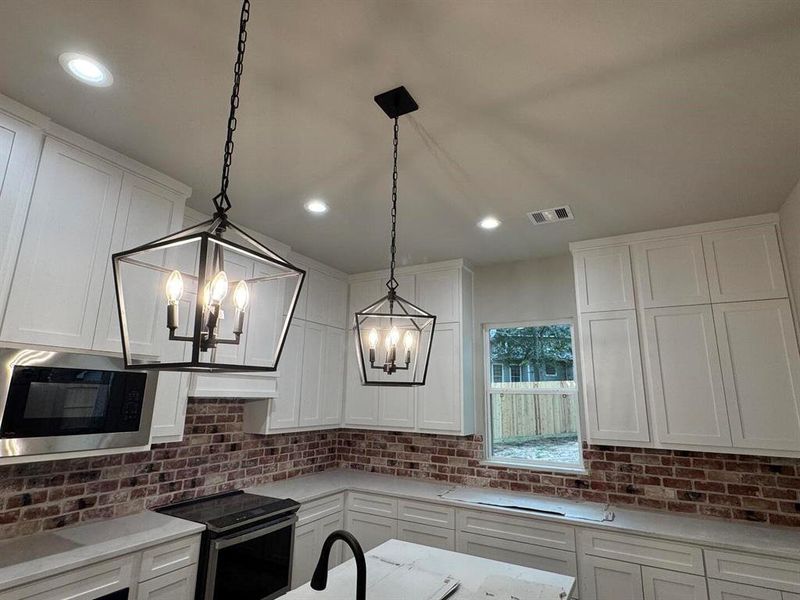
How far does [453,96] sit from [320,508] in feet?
10.3

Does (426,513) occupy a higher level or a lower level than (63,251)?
lower

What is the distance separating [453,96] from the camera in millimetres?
1829

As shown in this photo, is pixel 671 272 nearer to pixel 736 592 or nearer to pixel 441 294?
pixel 441 294

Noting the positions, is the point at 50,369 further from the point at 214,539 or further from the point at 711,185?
the point at 711,185

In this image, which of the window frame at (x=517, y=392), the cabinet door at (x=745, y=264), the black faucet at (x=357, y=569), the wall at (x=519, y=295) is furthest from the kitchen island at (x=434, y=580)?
the cabinet door at (x=745, y=264)

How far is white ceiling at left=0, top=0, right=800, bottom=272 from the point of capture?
1468 mm

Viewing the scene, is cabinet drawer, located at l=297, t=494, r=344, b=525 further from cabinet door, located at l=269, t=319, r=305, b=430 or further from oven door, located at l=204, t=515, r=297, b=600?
cabinet door, located at l=269, t=319, r=305, b=430

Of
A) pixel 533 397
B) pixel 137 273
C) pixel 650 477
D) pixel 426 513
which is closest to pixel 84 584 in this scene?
pixel 137 273

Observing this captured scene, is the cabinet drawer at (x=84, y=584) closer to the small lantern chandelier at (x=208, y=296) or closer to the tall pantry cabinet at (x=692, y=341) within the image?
the small lantern chandelier at (x=208, y=296)

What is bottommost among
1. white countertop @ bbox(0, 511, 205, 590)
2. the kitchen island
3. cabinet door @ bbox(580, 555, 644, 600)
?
cabinet door @ bbox(580, 555, 644, 600)

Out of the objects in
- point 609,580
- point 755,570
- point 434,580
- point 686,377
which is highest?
point 686,377

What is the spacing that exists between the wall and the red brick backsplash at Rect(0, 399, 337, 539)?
1.87m

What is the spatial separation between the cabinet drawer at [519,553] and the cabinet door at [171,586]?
1808 mm

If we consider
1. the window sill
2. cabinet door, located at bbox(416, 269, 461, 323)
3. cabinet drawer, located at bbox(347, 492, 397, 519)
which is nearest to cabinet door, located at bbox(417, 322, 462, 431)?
cabinet door, located at bbox(416, 269, 461, 323)
